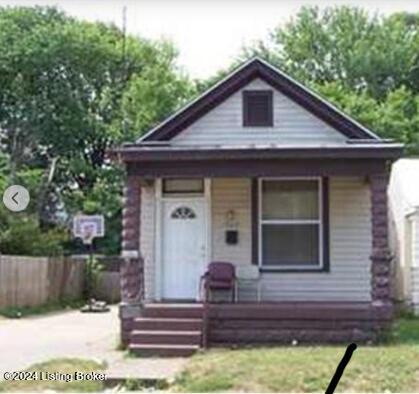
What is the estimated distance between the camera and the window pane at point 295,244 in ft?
50.1

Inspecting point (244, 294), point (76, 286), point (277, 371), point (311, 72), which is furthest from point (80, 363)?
point (311, 72)

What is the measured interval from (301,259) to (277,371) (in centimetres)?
545

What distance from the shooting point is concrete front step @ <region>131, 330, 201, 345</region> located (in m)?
12.6

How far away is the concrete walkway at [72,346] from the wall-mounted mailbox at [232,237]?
265 cm

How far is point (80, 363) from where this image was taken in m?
11.0

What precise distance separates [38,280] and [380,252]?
13.3 meters

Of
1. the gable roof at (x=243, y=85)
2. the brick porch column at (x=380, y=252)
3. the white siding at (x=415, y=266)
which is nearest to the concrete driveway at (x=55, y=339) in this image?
the gable roof at (x=243, y=85)

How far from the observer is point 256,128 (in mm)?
15914

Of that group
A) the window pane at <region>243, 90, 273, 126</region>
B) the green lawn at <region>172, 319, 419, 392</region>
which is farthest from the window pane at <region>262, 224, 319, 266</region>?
the green lawn at <region>172, 319, 419, 392</region>

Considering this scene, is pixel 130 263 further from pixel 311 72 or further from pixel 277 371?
pixel 311 72

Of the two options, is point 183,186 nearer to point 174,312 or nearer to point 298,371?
point 174,312

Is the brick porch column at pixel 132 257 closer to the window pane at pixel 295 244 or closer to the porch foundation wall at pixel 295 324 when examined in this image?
the porch foundation wall at pixel 295 324

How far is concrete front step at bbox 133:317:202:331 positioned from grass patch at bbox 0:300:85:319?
326 inches

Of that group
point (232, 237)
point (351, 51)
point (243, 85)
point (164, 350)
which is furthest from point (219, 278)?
point (351, 51)
